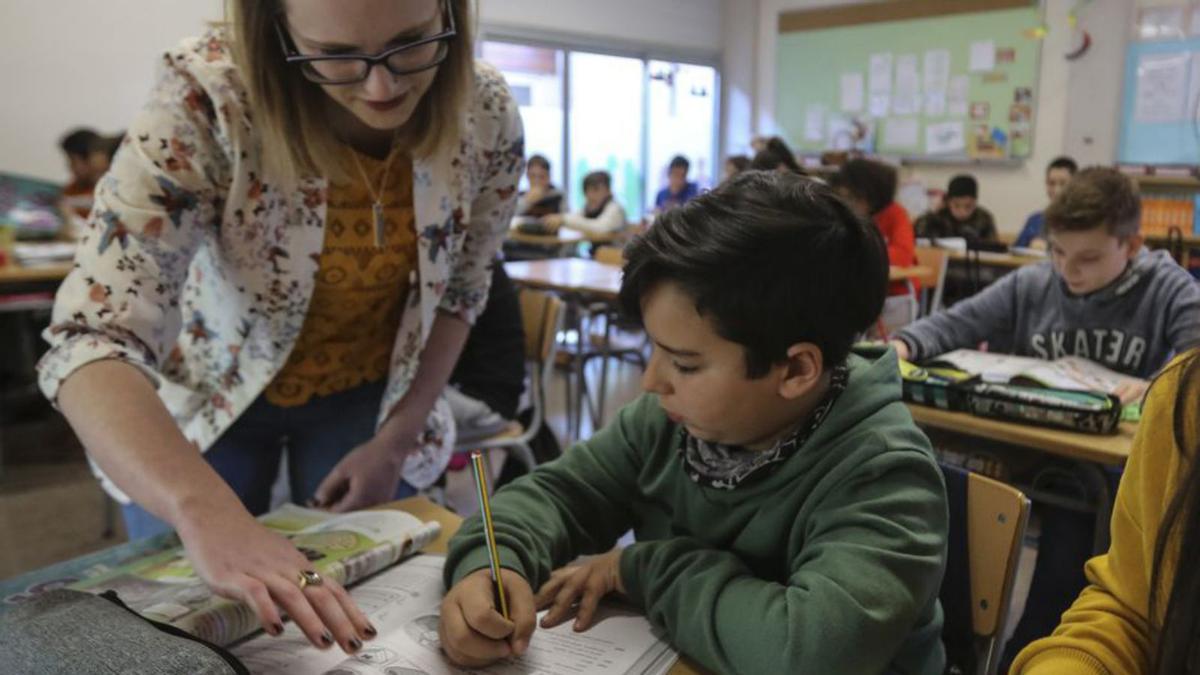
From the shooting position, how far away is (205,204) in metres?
1.02

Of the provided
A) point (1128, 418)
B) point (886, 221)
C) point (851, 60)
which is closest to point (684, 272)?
point (1128, 418)

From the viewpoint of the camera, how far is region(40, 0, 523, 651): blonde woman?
835 mm

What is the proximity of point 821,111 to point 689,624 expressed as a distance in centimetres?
817

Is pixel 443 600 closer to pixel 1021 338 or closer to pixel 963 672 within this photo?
pixel 963 672

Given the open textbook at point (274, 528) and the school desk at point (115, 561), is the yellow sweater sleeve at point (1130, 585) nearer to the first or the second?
the school desk at point (115, 561)

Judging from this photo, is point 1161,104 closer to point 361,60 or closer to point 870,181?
point 870,181

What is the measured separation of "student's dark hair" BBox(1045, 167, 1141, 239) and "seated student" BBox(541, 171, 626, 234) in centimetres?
434

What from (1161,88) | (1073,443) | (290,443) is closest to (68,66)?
(290,443)

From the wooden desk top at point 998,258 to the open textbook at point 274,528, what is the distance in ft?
13.7

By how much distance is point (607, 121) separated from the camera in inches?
327

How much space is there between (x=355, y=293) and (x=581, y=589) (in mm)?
498

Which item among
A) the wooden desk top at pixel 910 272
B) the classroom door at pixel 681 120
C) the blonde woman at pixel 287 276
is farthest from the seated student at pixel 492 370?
the classroom door at pixel 681 120

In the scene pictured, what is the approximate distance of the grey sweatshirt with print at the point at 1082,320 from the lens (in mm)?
2154

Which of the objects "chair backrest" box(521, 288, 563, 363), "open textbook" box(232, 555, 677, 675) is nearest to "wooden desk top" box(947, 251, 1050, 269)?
"chair backrest" box(521, 288, 563, 363)
